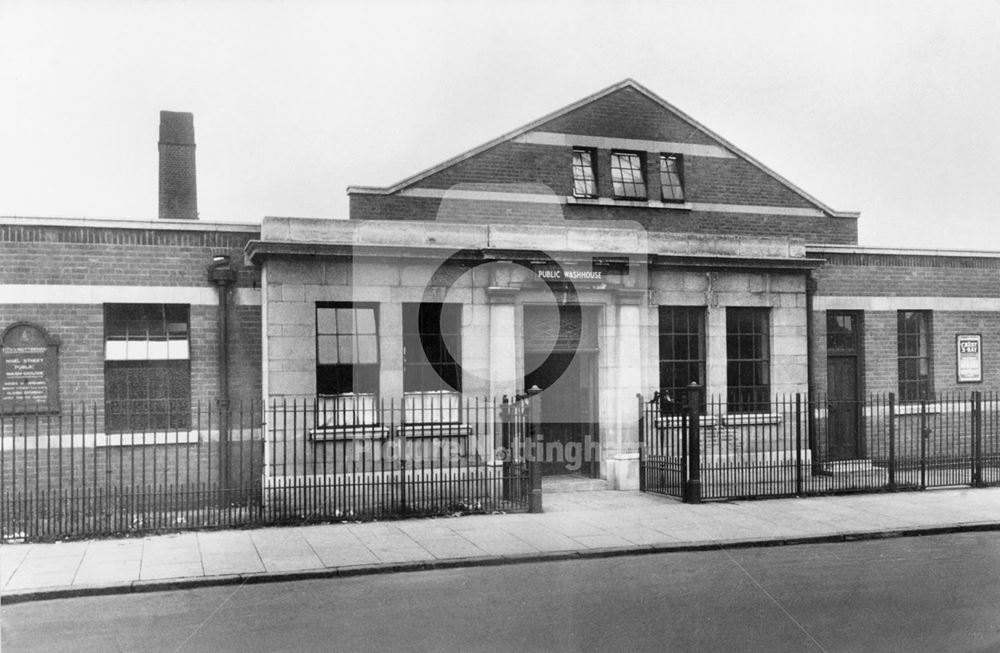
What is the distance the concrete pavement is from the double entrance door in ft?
5.13

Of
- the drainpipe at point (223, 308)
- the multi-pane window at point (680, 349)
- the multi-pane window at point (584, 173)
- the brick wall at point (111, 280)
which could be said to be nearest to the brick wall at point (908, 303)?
the multi-pane window at point (680, 349)

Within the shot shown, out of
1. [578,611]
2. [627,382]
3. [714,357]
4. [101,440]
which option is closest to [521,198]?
[627,382]

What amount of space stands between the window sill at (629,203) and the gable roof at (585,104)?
5.98 feet

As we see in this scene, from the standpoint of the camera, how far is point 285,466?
39.8 feet

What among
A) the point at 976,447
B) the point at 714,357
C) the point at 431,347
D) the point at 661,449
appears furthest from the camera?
the point at 714,357

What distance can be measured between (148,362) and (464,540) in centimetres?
678

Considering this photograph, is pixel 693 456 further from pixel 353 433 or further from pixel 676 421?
pixel 353 433

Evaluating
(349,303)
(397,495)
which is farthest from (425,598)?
(349,303)

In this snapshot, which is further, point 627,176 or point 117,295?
point 627,176

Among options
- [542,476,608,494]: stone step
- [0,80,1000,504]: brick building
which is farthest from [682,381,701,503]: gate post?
[542,476,608,494]: stone step

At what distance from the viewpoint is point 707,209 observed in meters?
20.1

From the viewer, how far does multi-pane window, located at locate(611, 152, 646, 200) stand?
1958 cm

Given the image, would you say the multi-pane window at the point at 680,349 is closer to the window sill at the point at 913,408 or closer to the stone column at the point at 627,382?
the stone column at the point at 627,382

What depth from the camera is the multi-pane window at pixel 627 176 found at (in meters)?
19.6
